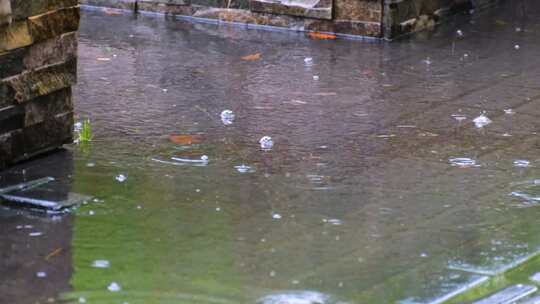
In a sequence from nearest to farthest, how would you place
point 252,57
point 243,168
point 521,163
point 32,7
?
point 32,7, point 243,168, point 521,163, point 252,57

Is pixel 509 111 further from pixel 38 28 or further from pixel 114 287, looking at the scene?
pixel 114 287

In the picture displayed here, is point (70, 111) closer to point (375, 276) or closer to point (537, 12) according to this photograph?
point (375, 276)

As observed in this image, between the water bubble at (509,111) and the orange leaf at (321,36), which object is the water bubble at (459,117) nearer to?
the water bubble at (509,111)

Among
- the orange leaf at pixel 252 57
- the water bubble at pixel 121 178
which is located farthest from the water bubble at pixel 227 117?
the orange leaf at pixel 252 57

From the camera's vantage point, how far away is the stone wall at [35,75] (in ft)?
17.1

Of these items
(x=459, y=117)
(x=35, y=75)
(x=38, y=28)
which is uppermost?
(x=38, y=28)

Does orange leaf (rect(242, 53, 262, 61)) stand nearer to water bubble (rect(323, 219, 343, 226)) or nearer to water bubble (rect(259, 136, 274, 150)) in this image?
water bubble (rect(259, 136, 274, 150))

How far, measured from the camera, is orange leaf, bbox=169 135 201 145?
5.93 meters

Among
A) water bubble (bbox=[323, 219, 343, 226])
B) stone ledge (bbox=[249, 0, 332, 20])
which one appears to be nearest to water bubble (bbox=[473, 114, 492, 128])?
water bubble (bbox=[323, 219, 343, 226])

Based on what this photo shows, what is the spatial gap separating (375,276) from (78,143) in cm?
224

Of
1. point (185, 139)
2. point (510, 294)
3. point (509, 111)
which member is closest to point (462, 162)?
point (509, 111)

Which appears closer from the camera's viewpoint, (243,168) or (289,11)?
(243,168)

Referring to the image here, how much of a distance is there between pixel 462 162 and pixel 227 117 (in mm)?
1437

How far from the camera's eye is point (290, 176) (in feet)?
17.7
